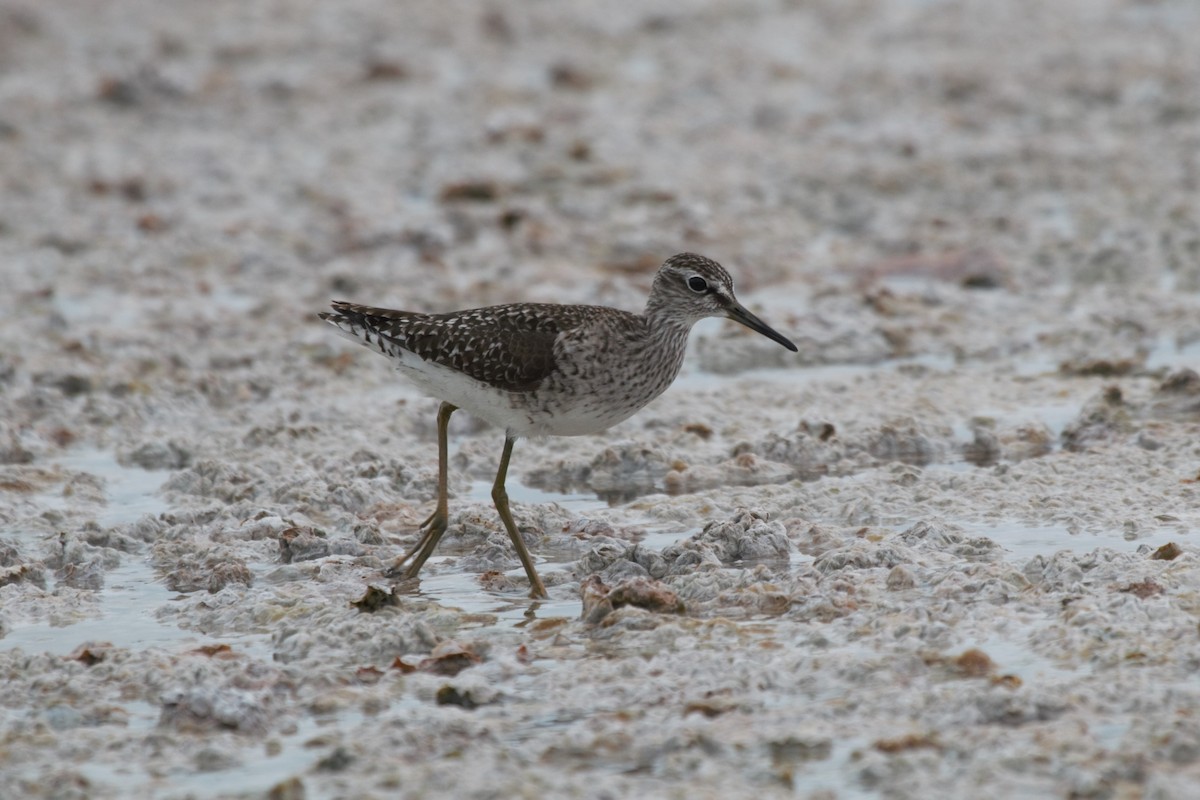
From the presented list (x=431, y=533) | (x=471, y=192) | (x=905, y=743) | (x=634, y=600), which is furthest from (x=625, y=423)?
(x=905, y=743)

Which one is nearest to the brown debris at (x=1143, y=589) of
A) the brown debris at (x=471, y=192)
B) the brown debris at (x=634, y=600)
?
the brown debris at (x=634, y=600)

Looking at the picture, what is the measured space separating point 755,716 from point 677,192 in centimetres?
837

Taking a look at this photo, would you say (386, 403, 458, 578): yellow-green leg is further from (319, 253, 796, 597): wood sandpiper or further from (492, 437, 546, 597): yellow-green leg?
(492, 437, 546, 597): yellow-green leg

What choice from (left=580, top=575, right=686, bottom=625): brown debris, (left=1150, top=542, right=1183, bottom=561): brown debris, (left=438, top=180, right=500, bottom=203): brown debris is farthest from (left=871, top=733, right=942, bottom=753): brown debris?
(left=438, top=180, right=500, bottom=203): brown debris

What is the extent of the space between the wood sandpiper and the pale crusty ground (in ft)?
1.72

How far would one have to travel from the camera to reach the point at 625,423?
959cm

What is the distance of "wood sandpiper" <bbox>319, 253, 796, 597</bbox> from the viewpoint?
7418 millimetres

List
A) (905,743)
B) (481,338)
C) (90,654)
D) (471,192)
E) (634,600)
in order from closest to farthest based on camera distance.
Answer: (905,743)
(90,654)
(634,600)
(481,338)
(471,192)

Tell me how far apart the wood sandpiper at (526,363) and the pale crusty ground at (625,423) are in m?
0.52

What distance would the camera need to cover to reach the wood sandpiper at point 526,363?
742 cm

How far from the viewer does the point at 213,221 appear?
42.8 feet

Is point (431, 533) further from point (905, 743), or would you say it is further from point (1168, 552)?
point (1168, 552)

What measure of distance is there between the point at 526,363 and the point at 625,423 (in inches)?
88.5

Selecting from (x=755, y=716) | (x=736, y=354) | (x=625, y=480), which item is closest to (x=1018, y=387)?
(x=736, y=354)
